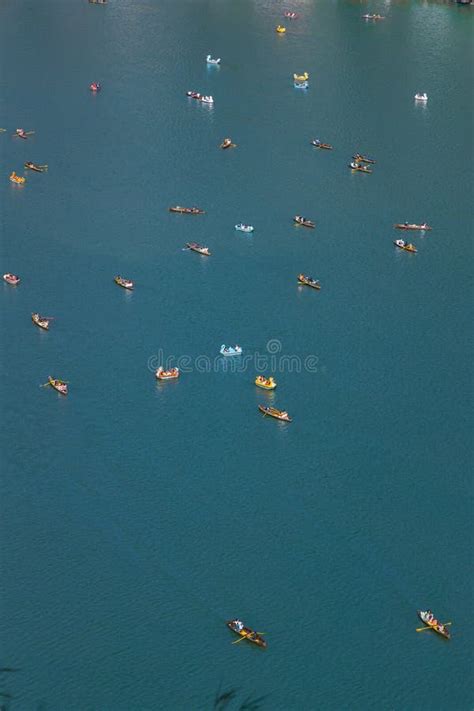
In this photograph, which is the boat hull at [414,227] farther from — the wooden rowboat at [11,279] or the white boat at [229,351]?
the wooden rowboat at [11,279]

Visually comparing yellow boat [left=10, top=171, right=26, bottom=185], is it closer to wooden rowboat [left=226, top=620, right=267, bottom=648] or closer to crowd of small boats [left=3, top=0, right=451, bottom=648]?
crowd of small boats [left=3, top=0, right=451, bottom=648]

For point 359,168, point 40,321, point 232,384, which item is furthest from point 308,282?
point 359,168

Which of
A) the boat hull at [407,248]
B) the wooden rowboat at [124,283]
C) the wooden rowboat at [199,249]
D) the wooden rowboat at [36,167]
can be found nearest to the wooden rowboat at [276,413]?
the wooden rowboat at [124,283]

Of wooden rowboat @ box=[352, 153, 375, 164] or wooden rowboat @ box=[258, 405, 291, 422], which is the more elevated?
wooden rowboat @ box=[352, 153, 375, 164]

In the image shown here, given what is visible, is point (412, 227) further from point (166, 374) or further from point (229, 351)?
point (166, 374)

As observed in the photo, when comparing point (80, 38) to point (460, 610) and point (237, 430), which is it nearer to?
point (237, 430)

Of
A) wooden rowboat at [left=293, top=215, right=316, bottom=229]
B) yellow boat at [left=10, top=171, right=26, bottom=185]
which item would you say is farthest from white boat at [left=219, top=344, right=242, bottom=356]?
yellow boat at [left=10, top=171, right=26, bottom=185]

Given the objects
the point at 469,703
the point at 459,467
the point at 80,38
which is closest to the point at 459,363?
the point at 459,467

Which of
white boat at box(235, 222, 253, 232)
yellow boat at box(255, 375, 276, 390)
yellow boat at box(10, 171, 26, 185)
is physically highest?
white boat at box(235, 222, 253, 232)
